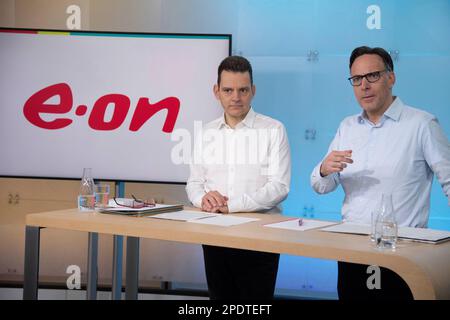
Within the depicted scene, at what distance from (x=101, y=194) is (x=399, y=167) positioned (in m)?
1.41

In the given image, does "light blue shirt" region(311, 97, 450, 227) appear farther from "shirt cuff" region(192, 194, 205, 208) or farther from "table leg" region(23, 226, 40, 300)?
"table leg" region(23, 226, 40, 300)

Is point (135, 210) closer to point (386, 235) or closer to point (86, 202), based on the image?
point (86, 202)

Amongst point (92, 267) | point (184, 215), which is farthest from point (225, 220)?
point (92, 267)

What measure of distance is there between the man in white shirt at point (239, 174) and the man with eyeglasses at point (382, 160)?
311 mm

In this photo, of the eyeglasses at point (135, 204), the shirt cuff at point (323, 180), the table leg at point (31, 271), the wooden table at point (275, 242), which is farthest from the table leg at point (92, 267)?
the shirt cuff at point (323, 180)

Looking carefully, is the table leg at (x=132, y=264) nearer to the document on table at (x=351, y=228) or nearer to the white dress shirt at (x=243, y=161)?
the white dress shirt at (x=243, y=161)

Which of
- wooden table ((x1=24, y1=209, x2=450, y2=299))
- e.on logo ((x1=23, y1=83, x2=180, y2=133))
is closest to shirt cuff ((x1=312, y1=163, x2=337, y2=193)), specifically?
wooden table ((x1=24, y1=209, x2=450, y2=299))

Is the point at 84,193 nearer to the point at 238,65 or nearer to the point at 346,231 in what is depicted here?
the point at 238,65

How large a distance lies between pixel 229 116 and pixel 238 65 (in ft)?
0.88

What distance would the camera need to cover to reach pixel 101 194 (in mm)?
2861

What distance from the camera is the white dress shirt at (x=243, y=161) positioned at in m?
2.96

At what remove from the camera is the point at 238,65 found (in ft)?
9.86

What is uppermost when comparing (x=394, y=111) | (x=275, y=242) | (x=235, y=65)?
(x=235, y=65)

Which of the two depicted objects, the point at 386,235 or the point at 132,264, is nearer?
the point at 386,235
